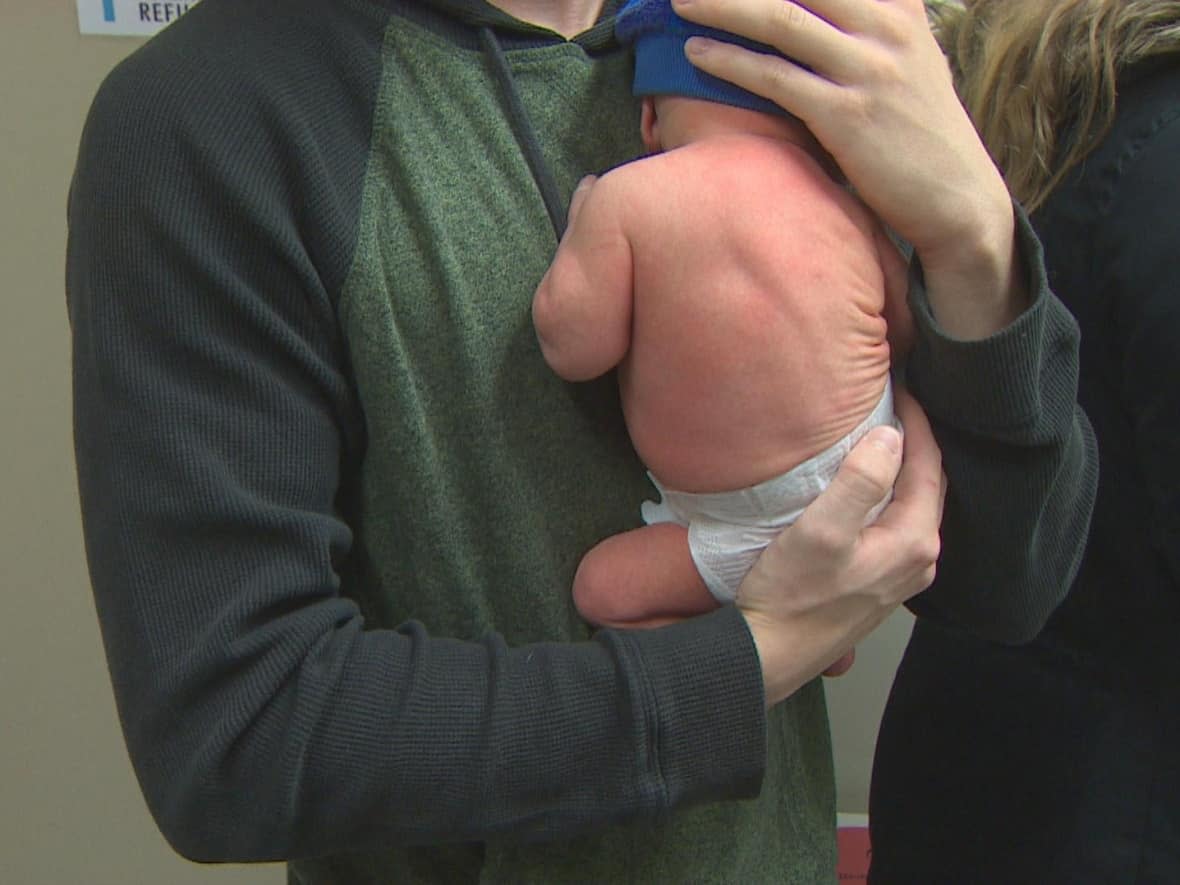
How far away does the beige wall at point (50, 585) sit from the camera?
48.2 inches

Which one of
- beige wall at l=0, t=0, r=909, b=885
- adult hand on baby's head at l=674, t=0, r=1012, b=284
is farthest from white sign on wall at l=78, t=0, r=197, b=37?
adult hand on baby's head at l=674, t=0, r=1012, b=284

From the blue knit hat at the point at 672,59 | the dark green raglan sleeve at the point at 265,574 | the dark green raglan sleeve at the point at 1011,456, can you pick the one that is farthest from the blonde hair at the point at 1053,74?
the dark green raglan sleeve at the point at 265,574

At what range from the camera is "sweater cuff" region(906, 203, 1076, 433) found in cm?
66

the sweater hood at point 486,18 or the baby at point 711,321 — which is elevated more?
the sweater hood at point 486,18

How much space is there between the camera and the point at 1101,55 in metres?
0.96

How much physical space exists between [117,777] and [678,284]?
1.25m

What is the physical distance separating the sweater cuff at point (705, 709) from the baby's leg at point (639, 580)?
50 mm

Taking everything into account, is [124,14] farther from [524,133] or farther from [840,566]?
[840,566]

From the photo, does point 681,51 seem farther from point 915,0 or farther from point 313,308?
point 313,308

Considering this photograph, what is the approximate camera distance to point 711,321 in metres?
0.65

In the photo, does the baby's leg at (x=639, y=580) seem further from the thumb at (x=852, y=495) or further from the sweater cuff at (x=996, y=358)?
the sweater cuff at (x=996, y=358)

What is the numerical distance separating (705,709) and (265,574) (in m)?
0.26

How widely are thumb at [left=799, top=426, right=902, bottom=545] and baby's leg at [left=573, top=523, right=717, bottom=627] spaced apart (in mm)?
92

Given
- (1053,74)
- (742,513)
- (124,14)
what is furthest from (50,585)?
(1053,74)
